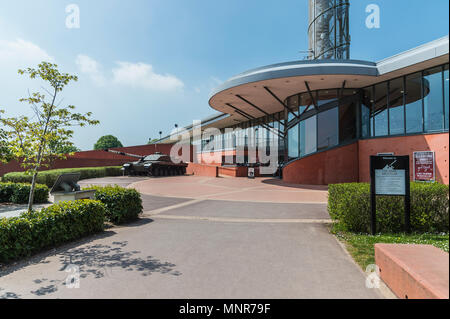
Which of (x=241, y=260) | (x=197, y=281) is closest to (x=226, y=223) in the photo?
(x=241, y=260)

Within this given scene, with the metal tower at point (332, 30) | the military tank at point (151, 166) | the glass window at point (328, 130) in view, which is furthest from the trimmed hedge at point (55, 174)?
the metal tower at point (332, 30)

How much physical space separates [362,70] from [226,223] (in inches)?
488

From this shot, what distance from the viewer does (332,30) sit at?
19703 mm

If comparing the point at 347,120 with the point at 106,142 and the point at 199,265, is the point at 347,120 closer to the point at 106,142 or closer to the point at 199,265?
the point at 199,265

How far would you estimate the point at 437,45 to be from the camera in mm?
11641

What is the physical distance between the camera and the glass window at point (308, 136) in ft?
56.9

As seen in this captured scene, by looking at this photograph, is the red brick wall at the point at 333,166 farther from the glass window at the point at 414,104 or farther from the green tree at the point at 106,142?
the green tree at the point at 106,142

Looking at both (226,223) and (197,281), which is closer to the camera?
(197,281)

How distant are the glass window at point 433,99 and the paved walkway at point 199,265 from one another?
10.9 meters

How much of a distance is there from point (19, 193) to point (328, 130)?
16.6 m

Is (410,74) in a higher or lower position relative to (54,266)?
higher

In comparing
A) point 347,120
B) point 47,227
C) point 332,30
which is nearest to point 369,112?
point 347,120

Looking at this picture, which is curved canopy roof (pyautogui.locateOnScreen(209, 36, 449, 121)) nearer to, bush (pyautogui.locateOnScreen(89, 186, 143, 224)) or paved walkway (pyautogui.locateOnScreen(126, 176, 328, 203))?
paved walkway (pyautogui.locateOnScreen(126, 176, 328, 203))
